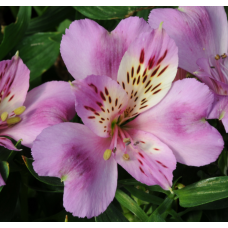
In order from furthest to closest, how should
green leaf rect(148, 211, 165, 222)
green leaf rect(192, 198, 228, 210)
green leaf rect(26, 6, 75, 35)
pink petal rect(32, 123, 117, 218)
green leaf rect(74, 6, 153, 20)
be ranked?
green leaf rect(26, 6, 75, 35) < green leaf rect(74, 6, 153, 20) < green leaf rect(192, 198, 228, 210) < green leaf rect(148, 211, 165, 222) < pink petal rect(32, 123, 117, 218)

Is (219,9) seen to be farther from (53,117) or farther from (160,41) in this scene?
(53,117)

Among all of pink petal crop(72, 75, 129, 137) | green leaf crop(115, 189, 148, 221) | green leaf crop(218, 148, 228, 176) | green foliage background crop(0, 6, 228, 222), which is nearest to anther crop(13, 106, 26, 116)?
green foliage background crop(0, 6, 228, 222)

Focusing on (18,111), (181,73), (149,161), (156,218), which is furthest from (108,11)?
(156,218)

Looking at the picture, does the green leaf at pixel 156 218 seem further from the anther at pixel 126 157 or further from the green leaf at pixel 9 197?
the green leaf at pixel 9 197

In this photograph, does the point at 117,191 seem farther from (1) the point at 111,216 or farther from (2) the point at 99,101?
(2) the point at 99,101

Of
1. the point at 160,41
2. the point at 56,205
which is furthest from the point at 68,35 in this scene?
the point at 56,205

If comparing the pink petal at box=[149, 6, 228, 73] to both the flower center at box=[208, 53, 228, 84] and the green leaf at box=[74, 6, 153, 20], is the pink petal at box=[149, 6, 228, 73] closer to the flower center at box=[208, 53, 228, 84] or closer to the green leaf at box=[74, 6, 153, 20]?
the flower center at box=[208, 53, 228, 84]
